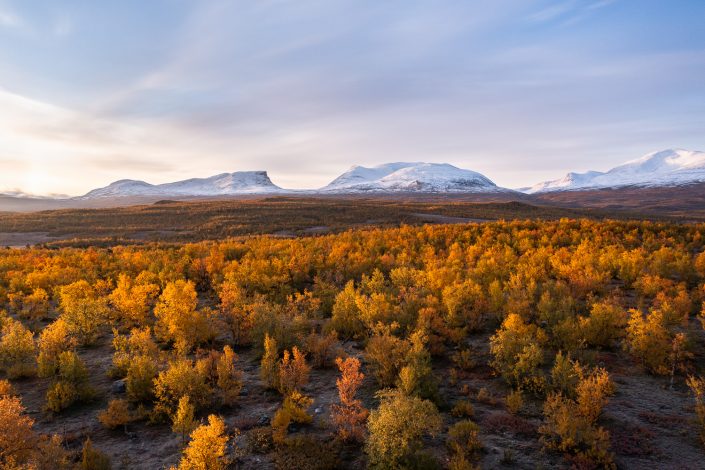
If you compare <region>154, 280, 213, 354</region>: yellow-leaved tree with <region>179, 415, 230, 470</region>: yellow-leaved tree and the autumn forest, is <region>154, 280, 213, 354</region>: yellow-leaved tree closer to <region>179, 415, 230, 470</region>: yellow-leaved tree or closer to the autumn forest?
the autumn forest

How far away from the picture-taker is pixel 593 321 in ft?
33.8

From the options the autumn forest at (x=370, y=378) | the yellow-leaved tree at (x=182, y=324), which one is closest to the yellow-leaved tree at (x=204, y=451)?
the autumn forest at (x=370, y=378)

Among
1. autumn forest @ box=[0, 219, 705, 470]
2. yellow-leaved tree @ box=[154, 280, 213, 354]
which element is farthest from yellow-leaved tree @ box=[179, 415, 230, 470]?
yellow-leaved tree @ box=[154, 280, 213, 354]

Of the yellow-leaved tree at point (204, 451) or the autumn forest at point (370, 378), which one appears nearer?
the yellow-leaved tree at point (204, 451)

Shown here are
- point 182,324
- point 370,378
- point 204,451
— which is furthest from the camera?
point 182,324

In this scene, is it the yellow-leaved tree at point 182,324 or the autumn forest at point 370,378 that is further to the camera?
the yellow-leaved tree at point 182,324

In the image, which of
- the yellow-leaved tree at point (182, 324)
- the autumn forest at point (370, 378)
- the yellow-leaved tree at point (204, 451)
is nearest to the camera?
the yellow-leaved tree at point (204, 451)

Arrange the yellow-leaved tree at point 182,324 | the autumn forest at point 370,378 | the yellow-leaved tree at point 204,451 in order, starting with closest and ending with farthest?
the yellow-leaved tree at point 204,451 < the autumn forest at point 370,378 < the yellow-leaved tree at point 182,324

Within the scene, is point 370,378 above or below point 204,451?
below

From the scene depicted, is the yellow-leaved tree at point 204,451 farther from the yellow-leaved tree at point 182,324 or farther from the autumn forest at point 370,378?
the yellow-leaved tree at point 182,324

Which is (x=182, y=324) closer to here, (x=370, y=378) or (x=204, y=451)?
(x=370, y=378)

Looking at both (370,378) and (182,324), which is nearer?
(370,378)

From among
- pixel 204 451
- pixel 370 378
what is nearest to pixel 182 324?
pixel 370 378

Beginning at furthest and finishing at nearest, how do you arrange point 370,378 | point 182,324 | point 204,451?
1. point 182,324
2. point 370,378
3. point 204,451
